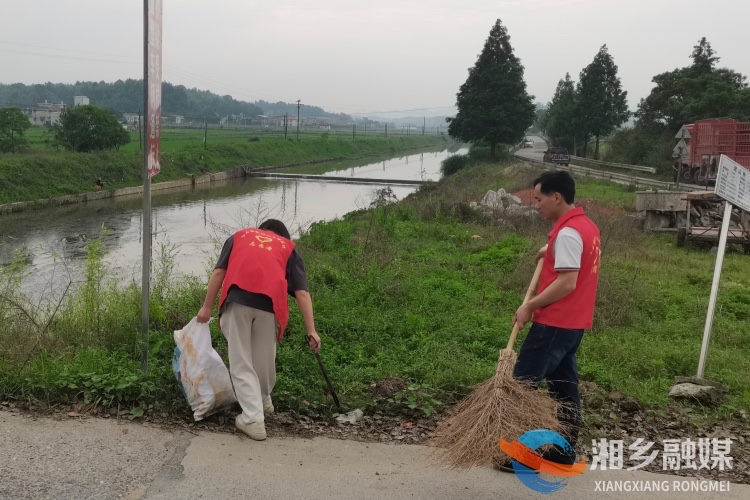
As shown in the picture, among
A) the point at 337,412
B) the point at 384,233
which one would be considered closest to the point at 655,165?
the point at 384,233

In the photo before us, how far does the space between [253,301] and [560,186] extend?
1.81m

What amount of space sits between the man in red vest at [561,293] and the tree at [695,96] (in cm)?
2841

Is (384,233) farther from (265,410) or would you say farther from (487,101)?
(487,101)

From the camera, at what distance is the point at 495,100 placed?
138 ft

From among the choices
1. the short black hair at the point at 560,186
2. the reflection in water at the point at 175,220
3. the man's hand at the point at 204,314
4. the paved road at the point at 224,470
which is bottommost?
the reflection in water at the point at 175,220

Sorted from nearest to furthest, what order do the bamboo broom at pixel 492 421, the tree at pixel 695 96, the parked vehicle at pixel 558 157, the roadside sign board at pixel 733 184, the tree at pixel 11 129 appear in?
1. the bamboo broom at pixel 492 421
2. the roadside sign board at pixel 733 184
3. the tree at pixel 695 96
4. the parked vehicle at pixel 558 157
5. the tree at pixel 11 129

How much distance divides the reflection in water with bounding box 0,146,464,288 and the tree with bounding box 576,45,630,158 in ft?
39.6

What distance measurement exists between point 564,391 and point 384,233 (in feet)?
32.6

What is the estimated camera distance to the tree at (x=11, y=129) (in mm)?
34562

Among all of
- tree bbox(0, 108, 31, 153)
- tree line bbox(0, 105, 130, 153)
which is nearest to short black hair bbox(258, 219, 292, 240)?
tree bbox(0, 108, 31, 153)

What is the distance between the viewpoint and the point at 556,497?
3.35 m

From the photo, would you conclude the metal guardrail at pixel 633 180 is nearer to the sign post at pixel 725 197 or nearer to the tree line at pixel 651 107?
the tree line at pixel 651 107

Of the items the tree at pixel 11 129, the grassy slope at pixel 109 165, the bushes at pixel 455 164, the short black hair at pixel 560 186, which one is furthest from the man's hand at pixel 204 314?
the bushes at pixel 455 164

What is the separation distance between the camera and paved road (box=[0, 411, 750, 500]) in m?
3.26
